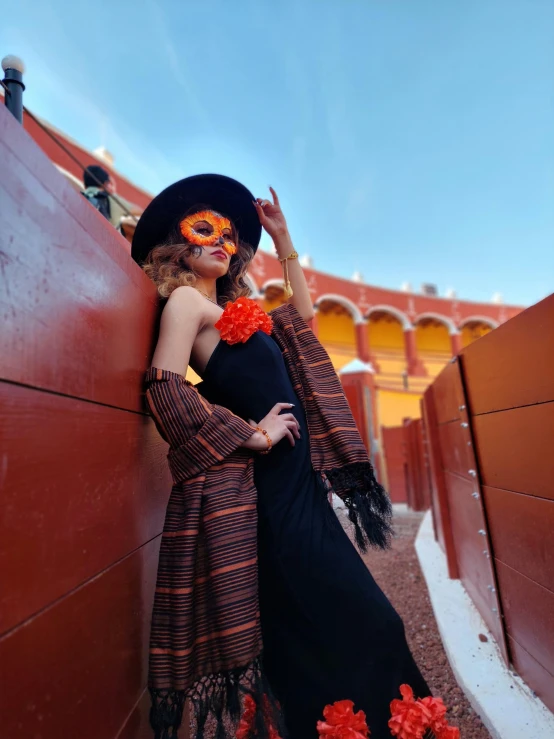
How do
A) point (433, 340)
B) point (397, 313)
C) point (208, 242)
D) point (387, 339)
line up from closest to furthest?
1. point (208, 242)
2. point (397, 313)
3. point (387, 339)
4. point (433, 340)

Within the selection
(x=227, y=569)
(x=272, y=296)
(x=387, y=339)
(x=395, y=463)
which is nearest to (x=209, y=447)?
(x=227, y=569)

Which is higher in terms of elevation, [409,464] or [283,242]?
[283,242]

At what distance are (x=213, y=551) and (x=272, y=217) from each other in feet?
4.54

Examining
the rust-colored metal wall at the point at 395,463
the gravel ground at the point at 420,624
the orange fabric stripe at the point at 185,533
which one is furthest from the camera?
the rust-colored metal wall at the point at 395,463

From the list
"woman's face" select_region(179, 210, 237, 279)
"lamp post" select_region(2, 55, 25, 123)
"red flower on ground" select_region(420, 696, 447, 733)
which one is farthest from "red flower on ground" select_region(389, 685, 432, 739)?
"lamp post" select_region(2, 55, 25, 123)

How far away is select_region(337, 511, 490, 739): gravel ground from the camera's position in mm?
1673

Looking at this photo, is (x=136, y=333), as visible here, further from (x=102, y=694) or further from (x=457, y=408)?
(x=457, y=408)

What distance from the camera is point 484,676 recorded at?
5.78 feet

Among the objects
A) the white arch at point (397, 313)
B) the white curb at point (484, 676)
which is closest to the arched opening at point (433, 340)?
the white arch at point (397, 313)

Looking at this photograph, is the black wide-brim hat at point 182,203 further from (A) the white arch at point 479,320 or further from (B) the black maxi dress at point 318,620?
(A) the white arch at point 479,320

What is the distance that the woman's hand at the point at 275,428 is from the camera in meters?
1.24

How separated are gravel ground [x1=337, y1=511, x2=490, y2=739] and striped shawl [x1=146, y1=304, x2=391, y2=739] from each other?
19cm

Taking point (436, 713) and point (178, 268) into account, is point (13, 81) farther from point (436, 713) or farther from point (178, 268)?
point (436, 713)

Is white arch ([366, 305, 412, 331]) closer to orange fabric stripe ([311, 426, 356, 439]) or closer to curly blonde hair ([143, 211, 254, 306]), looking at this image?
curly blonde hair ([143, 211, 254, 306])
